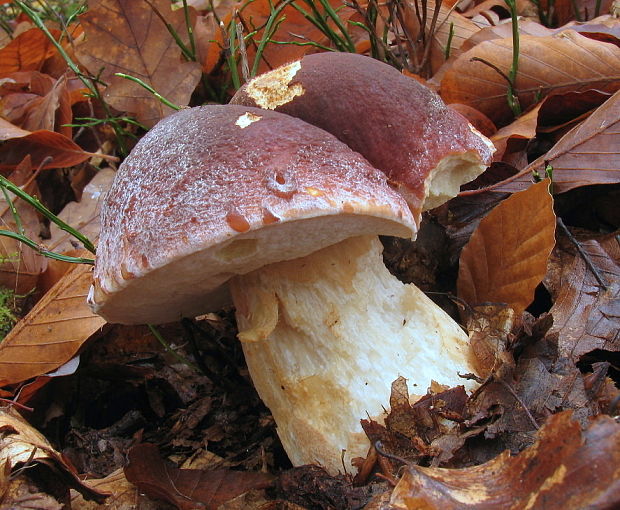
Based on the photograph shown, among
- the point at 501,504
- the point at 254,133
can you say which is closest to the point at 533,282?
the point at 501,504

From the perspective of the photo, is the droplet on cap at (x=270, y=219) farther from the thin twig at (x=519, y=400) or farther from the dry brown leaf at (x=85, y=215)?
the dry brown leaf at (x=85, y=215)

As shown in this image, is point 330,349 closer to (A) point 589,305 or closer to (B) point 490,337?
(B) point 490,337

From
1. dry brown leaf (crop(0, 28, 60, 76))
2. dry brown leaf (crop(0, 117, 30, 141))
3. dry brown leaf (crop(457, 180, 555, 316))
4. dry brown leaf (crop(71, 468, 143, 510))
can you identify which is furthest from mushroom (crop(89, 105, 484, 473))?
dry brown leaf (crop(0, 28, 60, 76))

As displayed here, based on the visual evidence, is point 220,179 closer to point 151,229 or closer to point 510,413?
point 151,229

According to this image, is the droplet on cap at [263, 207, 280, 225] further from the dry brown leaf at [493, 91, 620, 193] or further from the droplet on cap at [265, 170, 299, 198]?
the dry brown leaf at [493, 91, 620, 193]

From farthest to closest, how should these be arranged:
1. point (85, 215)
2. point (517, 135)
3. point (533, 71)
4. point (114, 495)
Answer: point (85, 215) → point (533, 71) → point (517, 135) → point (114, 495)

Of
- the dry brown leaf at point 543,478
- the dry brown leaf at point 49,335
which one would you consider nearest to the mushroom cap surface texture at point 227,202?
the dry brown leaf at point 543,478

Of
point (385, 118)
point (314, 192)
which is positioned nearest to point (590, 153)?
point (385, 118)
